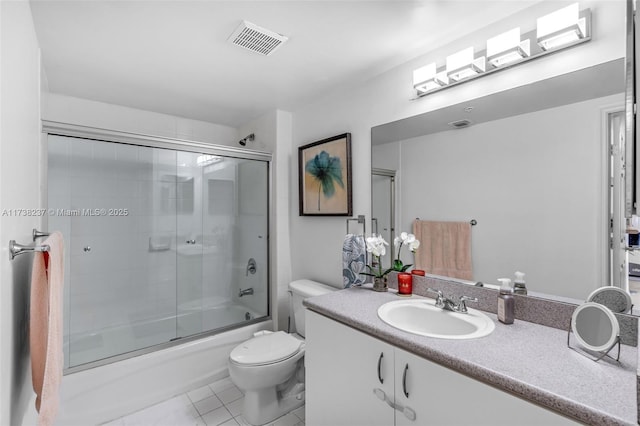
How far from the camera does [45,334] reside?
1.10 meters

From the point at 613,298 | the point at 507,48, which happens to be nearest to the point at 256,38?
the point at 507,48

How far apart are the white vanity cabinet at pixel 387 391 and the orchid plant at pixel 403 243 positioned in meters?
0.59

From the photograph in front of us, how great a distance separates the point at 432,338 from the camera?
1.12m

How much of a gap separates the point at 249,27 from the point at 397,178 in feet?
3.64

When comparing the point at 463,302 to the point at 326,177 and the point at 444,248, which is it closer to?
the point at 444,248

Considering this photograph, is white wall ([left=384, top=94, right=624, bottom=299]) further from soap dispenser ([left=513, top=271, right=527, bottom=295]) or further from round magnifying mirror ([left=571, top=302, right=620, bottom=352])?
round magnifying mirror ([left=571, top=302, right=620, bottom=352])

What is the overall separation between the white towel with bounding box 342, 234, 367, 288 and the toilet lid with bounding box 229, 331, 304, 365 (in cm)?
52

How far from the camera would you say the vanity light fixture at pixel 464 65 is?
1.44 meters

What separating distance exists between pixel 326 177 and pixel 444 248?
1.00m

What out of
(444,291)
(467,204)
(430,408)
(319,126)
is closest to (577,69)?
(467,204)

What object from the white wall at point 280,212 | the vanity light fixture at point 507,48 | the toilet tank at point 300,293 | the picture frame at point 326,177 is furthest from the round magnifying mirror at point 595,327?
the white wall at point 280,212

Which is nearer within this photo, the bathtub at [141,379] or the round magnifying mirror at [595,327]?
the round magnifying mirror at [595,327]

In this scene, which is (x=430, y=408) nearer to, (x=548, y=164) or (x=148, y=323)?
(x=548, y=164)

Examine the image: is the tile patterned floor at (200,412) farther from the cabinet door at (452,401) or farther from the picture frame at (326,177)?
the picture frame at (326,177)
